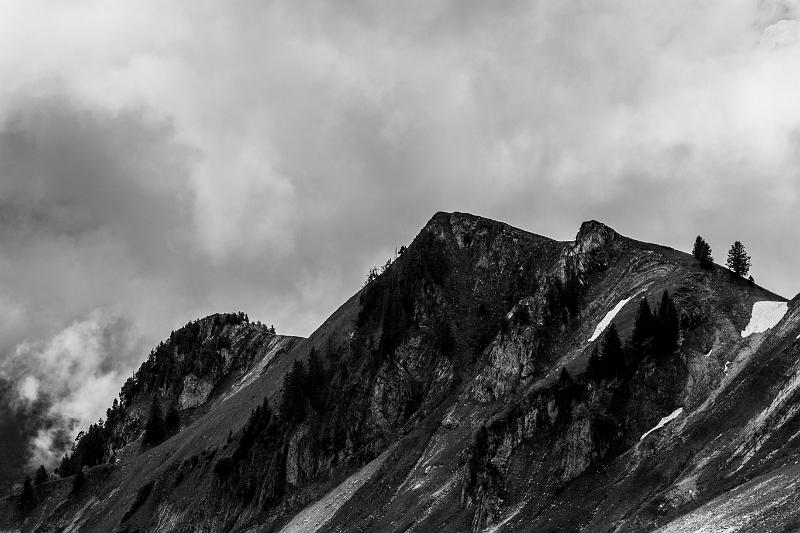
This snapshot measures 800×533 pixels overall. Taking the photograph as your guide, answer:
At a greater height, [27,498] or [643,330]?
[27,498]

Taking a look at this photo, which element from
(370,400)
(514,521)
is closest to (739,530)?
(514,521)

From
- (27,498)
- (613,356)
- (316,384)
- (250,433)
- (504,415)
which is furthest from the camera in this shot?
(27,498)

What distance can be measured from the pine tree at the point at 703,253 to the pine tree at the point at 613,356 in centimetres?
2906

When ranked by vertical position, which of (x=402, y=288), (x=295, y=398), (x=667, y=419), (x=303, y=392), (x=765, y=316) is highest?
(x=402, y=288)

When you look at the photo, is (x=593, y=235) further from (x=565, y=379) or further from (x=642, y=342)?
(x=565, y=379)

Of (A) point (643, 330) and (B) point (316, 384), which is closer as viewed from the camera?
(A) point (643, 330)

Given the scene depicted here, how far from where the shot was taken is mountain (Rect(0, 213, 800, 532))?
7738 cm

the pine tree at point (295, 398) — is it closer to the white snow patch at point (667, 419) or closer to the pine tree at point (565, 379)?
the pine tree at point (565, 379)

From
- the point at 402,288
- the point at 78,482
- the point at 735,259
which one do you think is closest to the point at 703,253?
the point at 735,259

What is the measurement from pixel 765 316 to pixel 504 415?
37.6 m

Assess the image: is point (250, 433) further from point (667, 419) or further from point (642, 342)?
point (667, 419)

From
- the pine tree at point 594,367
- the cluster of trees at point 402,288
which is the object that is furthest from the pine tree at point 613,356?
the cluster of trees at point 402,288

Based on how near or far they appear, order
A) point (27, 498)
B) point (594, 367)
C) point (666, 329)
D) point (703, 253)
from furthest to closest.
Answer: point (27, 498)
point (703, 253)
point (594, 367)
point (666, 329)

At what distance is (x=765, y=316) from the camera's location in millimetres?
99125
